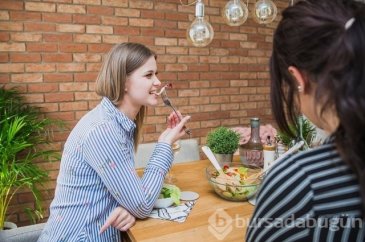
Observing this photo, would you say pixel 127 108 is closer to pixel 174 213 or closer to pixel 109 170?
pixel 109 170

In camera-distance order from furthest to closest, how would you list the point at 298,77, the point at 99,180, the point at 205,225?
the point at 99,180, the point at 205,225, the point at 298,77

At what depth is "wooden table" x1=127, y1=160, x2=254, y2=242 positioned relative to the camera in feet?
3.39

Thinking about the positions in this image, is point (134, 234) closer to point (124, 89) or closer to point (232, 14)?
Result: point (124, 89)

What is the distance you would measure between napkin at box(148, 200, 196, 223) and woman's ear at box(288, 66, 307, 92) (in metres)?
0.68

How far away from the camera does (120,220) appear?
1120 millimetres

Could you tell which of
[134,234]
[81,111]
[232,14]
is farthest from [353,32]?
[81,111]

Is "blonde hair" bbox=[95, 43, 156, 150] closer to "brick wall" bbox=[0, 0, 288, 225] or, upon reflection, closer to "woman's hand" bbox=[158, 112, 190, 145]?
"woman's hand" bbox=[158, 112, 190, 145]

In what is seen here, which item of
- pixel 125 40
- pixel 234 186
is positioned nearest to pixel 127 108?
pixel 234 186

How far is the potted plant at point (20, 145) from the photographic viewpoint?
1.88m

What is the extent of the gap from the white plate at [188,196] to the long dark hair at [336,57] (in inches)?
31.2

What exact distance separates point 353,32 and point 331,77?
82 millimetres

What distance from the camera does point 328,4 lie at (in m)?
0.60

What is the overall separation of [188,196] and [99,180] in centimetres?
38

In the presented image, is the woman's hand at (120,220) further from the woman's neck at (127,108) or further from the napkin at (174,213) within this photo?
the woman's neck at (127,108)
